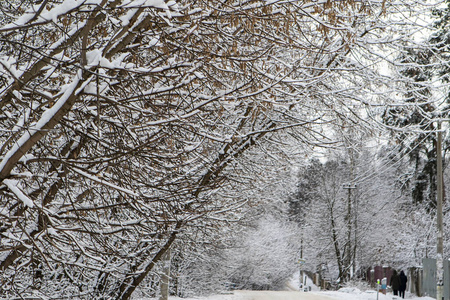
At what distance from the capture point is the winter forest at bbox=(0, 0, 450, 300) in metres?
3.61

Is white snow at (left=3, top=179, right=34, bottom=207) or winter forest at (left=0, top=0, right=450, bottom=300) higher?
winter forest at (left=0, top=0, right=450, bottom=300)

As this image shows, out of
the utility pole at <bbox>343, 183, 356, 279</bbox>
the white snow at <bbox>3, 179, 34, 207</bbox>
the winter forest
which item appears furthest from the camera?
the utility pole at <bbox>343, 183, 356, 279</bbox>

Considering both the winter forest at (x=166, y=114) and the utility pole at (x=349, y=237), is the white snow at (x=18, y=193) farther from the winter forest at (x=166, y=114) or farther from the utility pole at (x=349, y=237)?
the utility pole at (x=349, y=237)

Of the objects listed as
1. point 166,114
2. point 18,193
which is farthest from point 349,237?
point 18,193

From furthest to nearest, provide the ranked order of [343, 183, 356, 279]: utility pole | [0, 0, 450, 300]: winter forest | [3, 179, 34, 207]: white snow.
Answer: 1. [343, 183, 356, 279]: utility pole
2. [0, 0, 450, 300]: winter forest
3. [3, 179, 34, 207]: white snow

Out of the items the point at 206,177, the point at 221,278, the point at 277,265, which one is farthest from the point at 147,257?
the point at 277,265

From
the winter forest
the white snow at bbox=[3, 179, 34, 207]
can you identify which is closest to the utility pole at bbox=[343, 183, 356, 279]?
the winter forest

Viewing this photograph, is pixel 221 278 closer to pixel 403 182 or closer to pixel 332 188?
pixel 403 182

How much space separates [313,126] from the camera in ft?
22.6

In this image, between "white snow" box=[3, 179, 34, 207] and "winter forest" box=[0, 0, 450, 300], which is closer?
"white snow" box=[3, 179, 34, 207]

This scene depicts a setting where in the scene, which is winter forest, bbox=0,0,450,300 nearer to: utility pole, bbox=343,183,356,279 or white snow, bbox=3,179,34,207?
white snow, bbox=3,179,34,207

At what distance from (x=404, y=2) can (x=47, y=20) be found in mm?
4451

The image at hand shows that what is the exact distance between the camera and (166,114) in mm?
3807

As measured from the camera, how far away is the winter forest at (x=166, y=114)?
3609 mm
